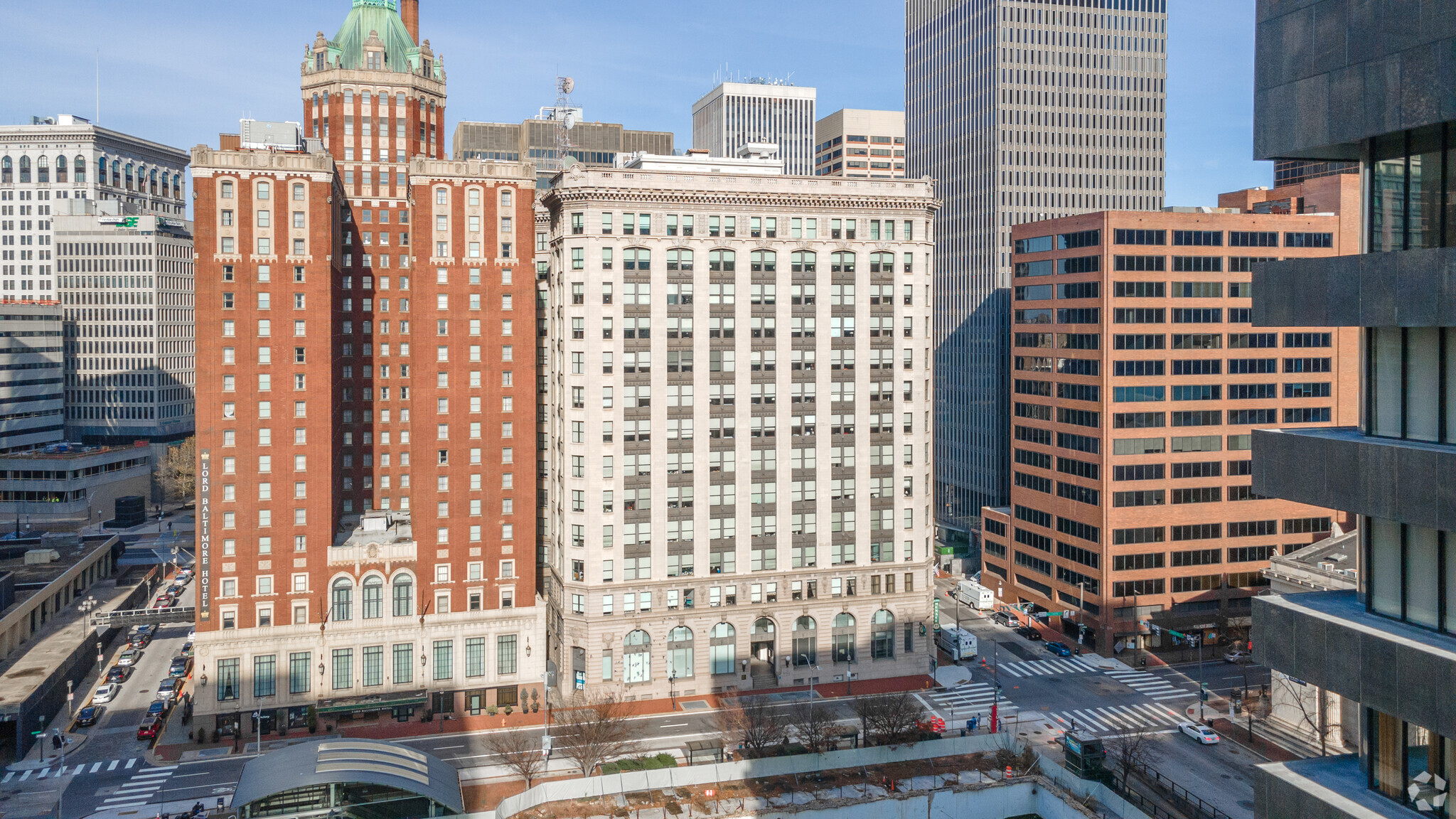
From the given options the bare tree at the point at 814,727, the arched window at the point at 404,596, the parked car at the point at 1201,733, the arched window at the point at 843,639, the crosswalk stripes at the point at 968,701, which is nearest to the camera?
the bare tree at the point at 814,727

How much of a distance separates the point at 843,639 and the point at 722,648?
43.5 feet

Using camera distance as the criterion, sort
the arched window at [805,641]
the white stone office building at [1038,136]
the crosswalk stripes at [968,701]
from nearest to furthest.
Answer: the crosswalk stripes at [968,701] → the arched window at [805,641] → the white stone office building at [1038,136]

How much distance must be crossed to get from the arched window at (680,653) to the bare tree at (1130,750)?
4100 cm

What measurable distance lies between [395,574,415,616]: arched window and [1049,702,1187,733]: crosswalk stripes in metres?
64.8

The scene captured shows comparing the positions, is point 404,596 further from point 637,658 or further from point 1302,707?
point 1302,707

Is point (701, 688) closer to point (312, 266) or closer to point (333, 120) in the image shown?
point (312, 266)

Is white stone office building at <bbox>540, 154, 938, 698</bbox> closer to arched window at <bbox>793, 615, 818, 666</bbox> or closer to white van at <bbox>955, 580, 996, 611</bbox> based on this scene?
arched window at <bbox>793, 615, 818, 666</bbox>

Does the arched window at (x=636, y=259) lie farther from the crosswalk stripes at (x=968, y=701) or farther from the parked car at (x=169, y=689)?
the parked car at (x=169, y=689)

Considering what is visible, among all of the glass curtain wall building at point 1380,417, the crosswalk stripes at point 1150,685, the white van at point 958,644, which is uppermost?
the glass curtain wall building at point 1380,417

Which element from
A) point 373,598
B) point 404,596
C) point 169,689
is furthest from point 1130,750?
point 169,689

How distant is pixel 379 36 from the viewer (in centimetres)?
12338

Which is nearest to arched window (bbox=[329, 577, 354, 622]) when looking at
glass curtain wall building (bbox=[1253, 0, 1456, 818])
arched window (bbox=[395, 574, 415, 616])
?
arched window (bbox=[395, 574, 415, 616])

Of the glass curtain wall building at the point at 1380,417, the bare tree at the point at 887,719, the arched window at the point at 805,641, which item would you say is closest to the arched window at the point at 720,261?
the arched window at the point at 805,641

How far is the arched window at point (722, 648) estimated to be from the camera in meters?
114
